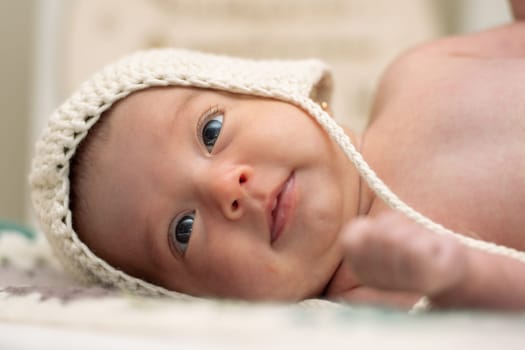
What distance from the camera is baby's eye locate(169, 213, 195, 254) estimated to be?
2.97ft

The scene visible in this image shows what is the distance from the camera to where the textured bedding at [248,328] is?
51 cm

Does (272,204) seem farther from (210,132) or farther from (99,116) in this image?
(99,116)

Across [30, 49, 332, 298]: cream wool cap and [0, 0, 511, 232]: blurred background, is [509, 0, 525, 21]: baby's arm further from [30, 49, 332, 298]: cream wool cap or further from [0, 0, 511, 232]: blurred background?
[0, 0, 511, 232]: blurred background

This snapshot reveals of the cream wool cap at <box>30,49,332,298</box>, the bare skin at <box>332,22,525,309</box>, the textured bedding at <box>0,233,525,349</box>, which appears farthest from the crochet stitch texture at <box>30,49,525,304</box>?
the textured bedding at <box>0,233,525,349</box>

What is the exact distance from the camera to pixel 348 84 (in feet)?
5.54

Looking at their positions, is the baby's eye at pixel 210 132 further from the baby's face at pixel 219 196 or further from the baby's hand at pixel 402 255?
the baby's hand at pixel 402 255

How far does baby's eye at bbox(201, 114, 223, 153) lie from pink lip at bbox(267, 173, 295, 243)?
4.1 inches

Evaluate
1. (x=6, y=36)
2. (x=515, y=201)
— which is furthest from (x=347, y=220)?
(x=6, y=36)

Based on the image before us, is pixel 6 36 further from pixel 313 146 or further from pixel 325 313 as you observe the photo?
pixel 325 313

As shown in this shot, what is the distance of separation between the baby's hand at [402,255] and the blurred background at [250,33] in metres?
1.10

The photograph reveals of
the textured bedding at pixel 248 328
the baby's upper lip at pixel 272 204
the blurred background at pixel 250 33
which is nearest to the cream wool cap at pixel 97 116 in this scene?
the baby's upper lip at pixel 272 204

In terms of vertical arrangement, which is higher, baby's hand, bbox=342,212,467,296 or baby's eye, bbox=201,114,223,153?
baby's eye, bbox=201,114,223,153

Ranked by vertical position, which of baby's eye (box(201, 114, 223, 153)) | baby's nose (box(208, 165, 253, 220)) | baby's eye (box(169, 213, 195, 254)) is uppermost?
baby's eye (box(201, 114, 223, 153))

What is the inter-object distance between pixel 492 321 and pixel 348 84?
1.20m
